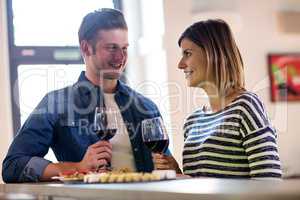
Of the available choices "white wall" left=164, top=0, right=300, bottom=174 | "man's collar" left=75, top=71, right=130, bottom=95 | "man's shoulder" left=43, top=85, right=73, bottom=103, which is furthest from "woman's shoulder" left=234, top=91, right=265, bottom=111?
"white wall" left=164, top=0, right=300, bottom=174

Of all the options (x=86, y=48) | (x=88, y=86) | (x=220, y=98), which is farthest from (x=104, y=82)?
(x=220, y=98)

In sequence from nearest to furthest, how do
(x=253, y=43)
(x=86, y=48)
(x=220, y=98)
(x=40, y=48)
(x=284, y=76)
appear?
(x=220, y=98) → (x=86, y=48) → (x=40, y=48) → (x=253, y=43) → (x=284, y=76)

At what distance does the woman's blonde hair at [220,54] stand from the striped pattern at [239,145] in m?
0.10

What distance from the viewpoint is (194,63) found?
175cm

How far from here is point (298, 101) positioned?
4164 millimetres

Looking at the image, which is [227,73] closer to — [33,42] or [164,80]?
[164,80]

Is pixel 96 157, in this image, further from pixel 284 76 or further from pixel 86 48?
pixel 284 76

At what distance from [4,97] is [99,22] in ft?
4.60

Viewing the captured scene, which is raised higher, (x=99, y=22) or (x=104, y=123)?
(x=99, y=22)

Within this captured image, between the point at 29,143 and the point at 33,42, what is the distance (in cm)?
184

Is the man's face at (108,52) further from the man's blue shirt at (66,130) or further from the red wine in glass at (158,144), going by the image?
the red wine in glass at (158,144)

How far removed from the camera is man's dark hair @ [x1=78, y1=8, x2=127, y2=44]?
6.84ft

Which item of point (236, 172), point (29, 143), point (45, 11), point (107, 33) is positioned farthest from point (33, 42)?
point (236, 172)

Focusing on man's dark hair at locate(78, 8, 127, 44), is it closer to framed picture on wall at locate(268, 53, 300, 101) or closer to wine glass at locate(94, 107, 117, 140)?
wine glass at locate(94, 107, 117, 140)
